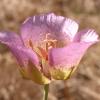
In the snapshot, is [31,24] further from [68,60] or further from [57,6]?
[57,6]

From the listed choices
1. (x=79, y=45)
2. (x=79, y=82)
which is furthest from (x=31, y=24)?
(x=79, y=82)

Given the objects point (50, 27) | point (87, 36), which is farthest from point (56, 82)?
point (87, 36)

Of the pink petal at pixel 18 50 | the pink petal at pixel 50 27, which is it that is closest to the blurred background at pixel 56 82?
the pink petal at pixel 50 27

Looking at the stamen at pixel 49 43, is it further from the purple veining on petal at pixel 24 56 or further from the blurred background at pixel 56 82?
the blurred background at pixel 56 82

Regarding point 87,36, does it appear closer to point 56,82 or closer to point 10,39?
point 10,39

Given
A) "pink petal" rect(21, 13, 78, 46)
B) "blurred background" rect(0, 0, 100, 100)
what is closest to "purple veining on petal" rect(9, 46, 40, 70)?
"pink petal" rect(21, 13, 78, 46)
